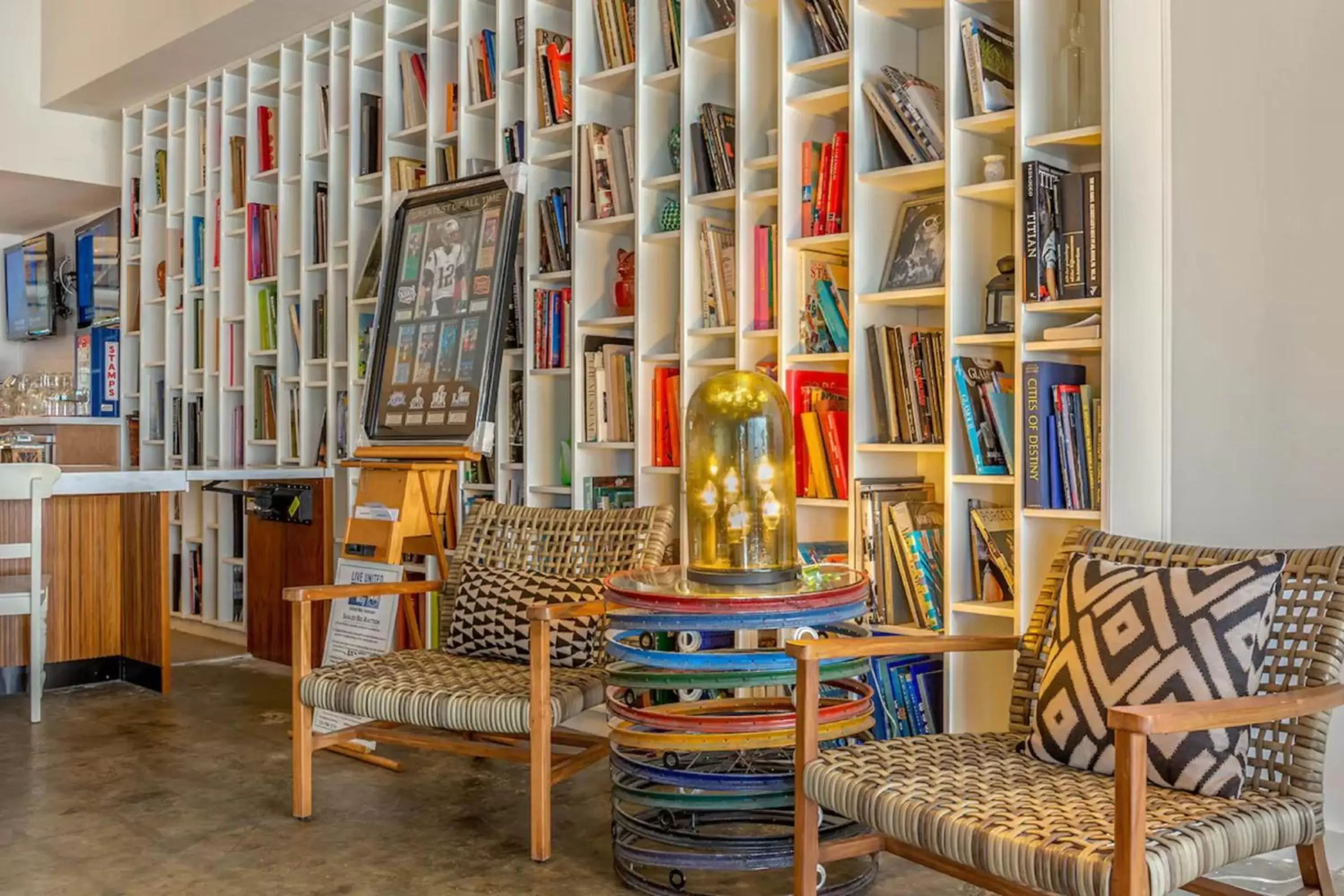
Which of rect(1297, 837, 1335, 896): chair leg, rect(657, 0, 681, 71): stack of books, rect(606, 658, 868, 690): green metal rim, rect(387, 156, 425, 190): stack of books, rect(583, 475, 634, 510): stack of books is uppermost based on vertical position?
rect(657, 0, 681, 71): stack of books

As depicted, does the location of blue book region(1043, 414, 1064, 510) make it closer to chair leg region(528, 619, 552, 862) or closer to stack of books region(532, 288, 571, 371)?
chair leg region(528, 619, 552, 862)

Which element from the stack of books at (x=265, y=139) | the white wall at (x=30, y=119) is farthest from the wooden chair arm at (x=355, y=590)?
the white wall at (x=30, y=119)

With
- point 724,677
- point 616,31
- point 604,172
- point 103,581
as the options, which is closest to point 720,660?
point 724,677

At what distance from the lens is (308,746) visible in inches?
122

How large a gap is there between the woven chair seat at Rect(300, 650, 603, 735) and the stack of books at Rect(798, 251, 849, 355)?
1.09 m

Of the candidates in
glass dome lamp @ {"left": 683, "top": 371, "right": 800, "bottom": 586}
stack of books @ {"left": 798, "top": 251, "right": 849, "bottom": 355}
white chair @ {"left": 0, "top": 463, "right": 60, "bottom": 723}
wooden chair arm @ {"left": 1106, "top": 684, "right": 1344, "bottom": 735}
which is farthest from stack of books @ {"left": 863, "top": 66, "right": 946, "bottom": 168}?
white chair @ {"left": 0, "top": 463, "right": 60, "bottom": 723}

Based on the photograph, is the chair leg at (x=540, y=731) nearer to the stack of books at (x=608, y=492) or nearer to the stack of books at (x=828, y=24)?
the stack of books at (x=608, y=492)

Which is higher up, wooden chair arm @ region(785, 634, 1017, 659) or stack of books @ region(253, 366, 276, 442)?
stack of books @ region(253, 366, 276, 442)

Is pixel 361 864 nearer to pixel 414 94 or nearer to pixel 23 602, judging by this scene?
pixel 23 602

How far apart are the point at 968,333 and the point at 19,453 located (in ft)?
13.2

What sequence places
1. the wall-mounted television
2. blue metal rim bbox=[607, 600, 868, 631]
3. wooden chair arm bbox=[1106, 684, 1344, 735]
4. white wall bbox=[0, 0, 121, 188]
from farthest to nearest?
the wall-mounted television < white wall bbox=[0, 0, 121, 188] < blue metal rim bbox=[607, 600, 868, 631] < wooden chair arm bbox=[1106, 684, 1344, 735]

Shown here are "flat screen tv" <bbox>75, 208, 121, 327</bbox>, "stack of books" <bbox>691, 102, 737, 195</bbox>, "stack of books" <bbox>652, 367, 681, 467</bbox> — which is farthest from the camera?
"flat screen tv" <bbox>75, 208, 121, 327</bbox>

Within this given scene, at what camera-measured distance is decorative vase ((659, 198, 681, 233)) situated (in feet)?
12.6

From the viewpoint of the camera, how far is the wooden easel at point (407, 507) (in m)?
3.84
